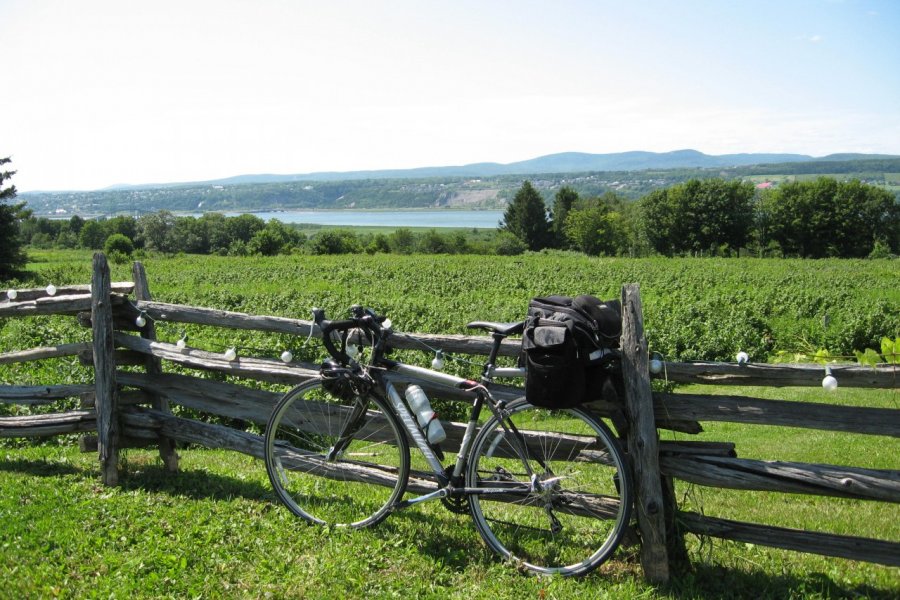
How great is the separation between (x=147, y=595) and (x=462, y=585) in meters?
1.77

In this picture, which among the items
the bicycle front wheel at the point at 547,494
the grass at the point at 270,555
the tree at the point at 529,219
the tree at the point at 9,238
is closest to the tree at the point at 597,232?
the tree at the point at 529,219

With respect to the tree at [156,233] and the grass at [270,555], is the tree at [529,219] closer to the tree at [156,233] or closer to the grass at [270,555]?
the tree at [156,233]

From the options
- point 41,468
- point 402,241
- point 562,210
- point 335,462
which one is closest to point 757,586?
point 335,462

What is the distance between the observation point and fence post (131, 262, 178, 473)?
573cm

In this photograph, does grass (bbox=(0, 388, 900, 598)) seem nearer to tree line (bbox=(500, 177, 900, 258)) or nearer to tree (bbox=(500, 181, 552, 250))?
tree line (bbox=(500, 177, 900, 258))

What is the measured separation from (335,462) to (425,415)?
41.2 inches

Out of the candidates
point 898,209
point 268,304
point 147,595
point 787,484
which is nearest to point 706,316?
point 268,304

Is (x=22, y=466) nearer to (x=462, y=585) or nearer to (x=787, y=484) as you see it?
(x=462, y=585)

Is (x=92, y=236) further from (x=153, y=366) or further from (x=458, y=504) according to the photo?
(x=458, y=504)

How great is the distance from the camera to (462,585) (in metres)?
3.90

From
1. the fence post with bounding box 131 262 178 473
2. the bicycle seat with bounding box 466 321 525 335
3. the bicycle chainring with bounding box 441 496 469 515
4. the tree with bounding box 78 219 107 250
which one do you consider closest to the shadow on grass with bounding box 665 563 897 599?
the bicycle chainring with bounding box 441 496 469 515

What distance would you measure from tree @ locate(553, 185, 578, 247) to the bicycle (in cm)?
11828

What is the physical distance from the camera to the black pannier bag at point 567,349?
3678 mm

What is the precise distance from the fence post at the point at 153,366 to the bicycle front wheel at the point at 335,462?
4.03 ft
